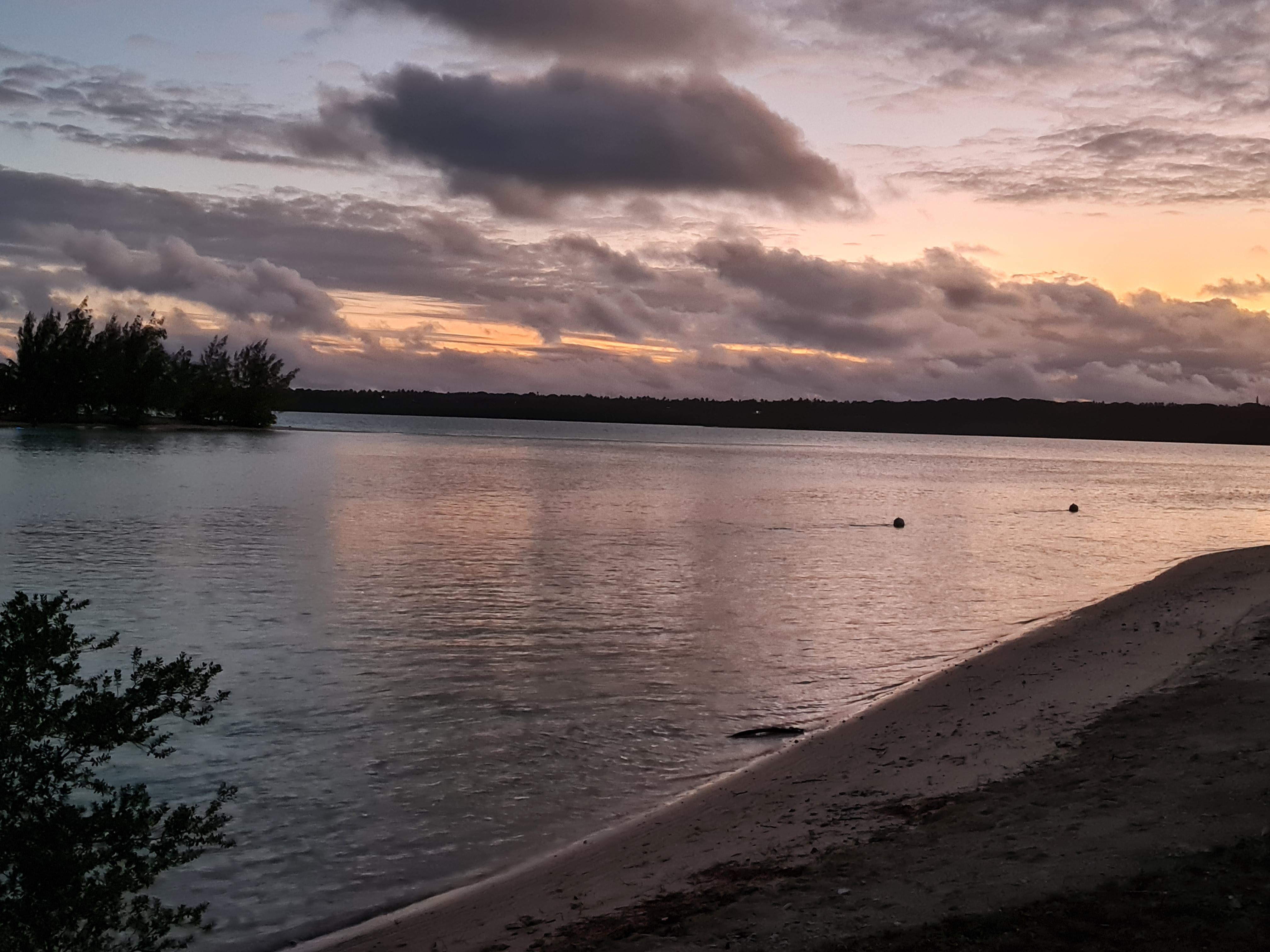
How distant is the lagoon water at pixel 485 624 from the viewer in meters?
9.22

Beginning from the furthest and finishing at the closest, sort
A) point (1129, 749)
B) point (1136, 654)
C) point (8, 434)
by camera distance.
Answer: point (8, 434) → point (1136, 654) → point (1129, 749)

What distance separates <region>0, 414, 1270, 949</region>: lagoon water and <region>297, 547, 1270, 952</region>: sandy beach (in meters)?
0.86

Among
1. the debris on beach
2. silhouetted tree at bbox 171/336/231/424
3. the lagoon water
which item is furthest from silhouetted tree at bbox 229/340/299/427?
the debris on beach

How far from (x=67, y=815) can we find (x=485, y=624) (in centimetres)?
1341

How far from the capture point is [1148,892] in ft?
18.5

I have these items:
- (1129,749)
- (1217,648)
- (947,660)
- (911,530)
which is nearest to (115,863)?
(1129,749)

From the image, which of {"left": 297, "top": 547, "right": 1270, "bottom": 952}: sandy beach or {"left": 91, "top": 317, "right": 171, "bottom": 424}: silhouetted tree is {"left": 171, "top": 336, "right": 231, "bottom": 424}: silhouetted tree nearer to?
{"left": 91, "top": 317, "right": 171, "bottom": 424}: silhouetted tree

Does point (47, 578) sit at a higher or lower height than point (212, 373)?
lower

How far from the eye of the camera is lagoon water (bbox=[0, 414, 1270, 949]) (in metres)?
9.22

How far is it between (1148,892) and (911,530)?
118ft

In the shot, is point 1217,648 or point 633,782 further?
point 1217,648

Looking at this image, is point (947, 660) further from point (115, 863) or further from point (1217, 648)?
point (115, 863)

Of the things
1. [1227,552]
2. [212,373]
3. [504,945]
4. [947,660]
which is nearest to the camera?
[504,945]

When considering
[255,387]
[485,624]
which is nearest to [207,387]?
[255,387]
